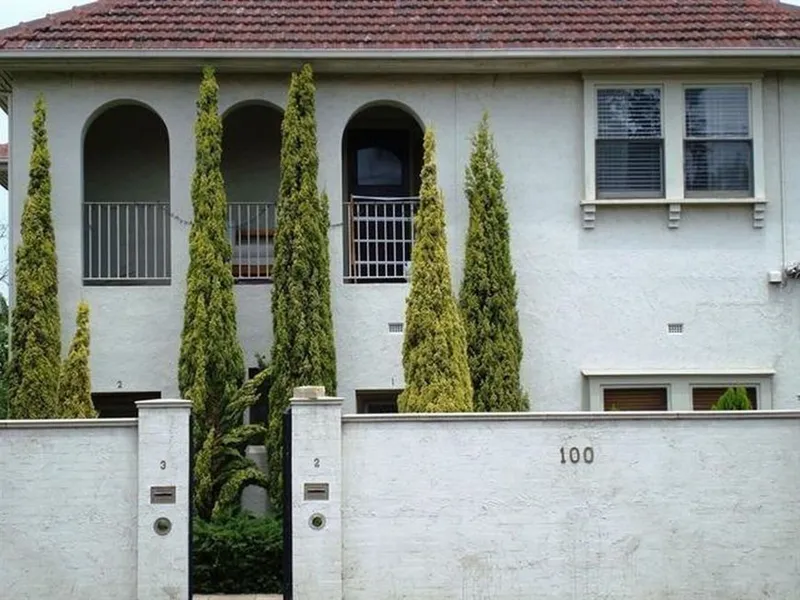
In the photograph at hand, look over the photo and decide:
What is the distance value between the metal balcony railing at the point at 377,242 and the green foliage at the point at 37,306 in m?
3.82

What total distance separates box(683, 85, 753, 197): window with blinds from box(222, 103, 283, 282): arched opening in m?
5.65

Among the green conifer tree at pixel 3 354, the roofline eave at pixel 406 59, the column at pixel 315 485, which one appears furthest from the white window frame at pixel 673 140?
the green conifer tree at pixel 3 354

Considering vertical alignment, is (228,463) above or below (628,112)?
below

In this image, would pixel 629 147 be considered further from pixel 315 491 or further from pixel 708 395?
pixel 315 491

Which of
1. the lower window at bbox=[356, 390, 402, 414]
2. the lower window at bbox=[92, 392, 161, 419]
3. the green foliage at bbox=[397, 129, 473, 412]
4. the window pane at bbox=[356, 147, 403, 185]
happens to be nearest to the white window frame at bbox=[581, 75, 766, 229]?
the green foliage at bbox=[397, 129, 473, 412]

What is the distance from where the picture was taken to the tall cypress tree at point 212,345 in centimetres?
1387

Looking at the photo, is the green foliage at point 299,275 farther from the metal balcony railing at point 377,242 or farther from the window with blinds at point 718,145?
the window with blinds at point 718,145

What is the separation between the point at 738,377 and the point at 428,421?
19.9 feet

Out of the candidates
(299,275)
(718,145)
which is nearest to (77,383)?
(299,275)

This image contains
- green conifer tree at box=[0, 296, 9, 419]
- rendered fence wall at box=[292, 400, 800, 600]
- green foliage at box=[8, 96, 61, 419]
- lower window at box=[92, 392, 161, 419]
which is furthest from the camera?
green conifer tree at box=[0, 296, 9, 419]

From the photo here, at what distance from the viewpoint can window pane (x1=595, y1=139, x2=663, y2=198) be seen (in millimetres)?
15977

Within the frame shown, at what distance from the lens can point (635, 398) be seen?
52.1ft

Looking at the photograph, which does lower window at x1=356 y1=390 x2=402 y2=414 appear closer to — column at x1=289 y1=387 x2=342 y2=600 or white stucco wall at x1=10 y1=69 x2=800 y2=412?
white stucco wall at x1=10 y1=69 x2=800 y2=412

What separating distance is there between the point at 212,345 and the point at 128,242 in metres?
2.85
